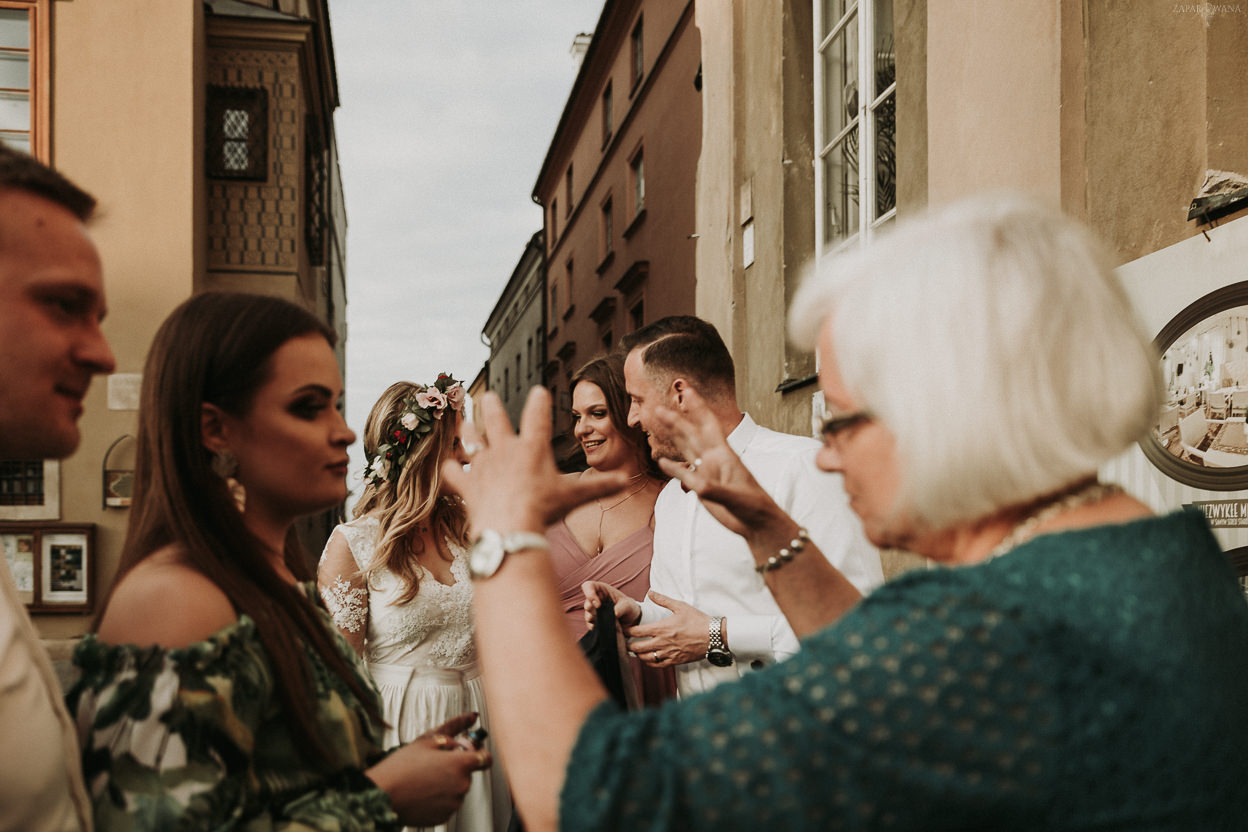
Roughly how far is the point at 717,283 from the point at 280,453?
22.6ft

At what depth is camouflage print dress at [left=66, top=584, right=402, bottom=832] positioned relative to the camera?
50.4 inches

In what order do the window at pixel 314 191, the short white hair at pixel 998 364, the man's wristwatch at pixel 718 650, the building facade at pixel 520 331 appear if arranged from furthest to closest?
1. the building facade at pixel 520 331
2. the window at pixel 314 191
3. the man's wristwatch at pixel 718 650
4. the short white hair at pixel 998 364

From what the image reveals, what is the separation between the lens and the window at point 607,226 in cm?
1925

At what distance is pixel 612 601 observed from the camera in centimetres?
319

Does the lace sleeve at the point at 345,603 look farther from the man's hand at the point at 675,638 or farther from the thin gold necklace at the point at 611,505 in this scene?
the man's hand at the point at 675,638

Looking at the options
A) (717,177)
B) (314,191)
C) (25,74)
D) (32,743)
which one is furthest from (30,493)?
(32,743)

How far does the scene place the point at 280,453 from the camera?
5.50 ft

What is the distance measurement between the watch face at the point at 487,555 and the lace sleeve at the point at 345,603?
262cm

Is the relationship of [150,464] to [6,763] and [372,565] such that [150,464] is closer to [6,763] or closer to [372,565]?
[6,763]

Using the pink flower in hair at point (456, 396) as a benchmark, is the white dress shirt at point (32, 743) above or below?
below

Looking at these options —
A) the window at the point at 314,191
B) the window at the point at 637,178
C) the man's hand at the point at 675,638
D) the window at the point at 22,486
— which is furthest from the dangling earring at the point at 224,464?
the window at the point at 637,178

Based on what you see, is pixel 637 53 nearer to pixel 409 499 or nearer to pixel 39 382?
pixel 409 499

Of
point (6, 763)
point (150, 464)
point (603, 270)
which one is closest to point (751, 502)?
point (150, 464)

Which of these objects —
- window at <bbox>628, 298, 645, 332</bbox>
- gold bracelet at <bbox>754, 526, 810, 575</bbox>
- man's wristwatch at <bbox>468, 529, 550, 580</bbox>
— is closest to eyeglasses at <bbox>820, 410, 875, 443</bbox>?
man's wristwatch at <bbox>468, 529, 550, 580</bbox>
